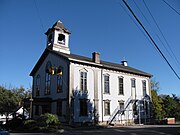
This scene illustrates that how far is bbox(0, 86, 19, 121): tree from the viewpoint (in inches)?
1803

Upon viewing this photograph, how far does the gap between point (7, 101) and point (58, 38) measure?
22.6 meters

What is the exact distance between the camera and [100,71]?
28828mm

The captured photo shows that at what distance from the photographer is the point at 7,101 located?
151 ft

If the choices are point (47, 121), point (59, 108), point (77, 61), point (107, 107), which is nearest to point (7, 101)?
point (59, 108)

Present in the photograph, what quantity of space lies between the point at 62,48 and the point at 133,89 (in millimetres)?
11790

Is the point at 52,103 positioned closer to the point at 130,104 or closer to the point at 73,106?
the point at 73,106

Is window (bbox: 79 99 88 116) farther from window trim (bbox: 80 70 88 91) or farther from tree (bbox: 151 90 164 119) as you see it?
tree (bbox: 151 90 164 119)

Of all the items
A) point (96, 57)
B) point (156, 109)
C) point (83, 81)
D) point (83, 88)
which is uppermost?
point (96, 57)

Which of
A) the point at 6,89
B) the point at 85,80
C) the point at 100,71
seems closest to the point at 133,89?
the point at 100,71

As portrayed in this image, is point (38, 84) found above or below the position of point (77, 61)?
below

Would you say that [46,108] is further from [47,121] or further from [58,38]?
[58,38]

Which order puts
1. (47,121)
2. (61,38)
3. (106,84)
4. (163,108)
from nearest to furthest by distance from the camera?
1. (47,121)
2. (106,84)
3. (61,38)
4. (163,108)

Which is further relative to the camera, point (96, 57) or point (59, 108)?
point (96, 57)

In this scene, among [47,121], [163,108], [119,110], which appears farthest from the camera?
[163,108]
